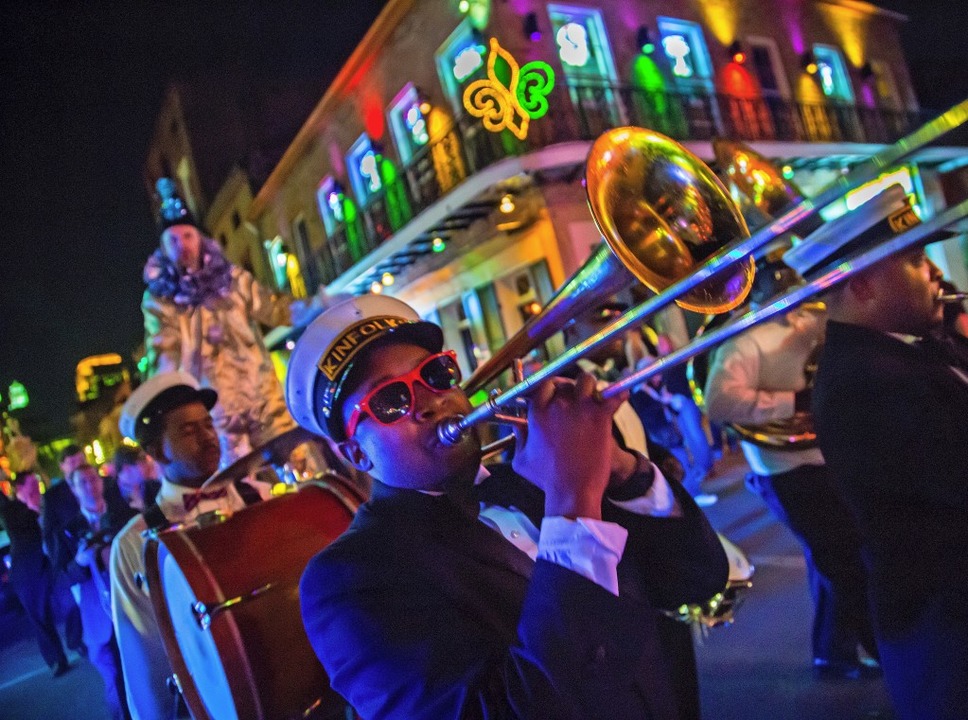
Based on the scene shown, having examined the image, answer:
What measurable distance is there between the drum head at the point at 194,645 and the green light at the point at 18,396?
2411 cm

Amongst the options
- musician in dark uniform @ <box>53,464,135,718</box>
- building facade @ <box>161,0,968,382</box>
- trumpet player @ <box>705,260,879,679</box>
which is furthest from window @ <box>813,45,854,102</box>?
musician in dark uniform @ <box>53,464,135,718</box>

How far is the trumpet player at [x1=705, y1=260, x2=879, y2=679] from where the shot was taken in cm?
350

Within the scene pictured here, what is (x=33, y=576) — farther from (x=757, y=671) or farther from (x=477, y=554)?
(x=477, y=554)

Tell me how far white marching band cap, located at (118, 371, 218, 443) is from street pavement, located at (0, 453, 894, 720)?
106 inches

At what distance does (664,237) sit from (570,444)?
28.4 inches

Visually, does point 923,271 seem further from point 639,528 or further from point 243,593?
point 243,593

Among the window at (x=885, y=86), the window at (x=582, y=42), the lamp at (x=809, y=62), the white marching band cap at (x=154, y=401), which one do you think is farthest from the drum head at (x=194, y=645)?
the window at (x=885, y=86)

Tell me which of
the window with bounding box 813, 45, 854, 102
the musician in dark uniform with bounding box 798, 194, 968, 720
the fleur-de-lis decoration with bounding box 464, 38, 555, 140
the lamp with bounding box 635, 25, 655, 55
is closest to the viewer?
the musician in dark uniform with bounding box 798, 194, 968, 720

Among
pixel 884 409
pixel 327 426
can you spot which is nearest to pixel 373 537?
pixel 327 426

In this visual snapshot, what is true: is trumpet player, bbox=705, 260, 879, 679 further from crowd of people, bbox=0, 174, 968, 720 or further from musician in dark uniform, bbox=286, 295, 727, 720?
musician in dark uniform, bbox=286, 295, 727, 720

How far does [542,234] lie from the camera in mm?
12344

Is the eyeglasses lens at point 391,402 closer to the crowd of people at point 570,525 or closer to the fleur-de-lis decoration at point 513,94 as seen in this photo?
the crowd of people at point 570,525

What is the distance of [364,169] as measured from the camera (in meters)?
16.5

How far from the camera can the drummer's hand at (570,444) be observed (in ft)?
4.43
